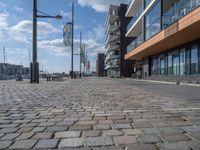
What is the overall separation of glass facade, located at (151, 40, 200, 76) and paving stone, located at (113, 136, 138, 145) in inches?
776

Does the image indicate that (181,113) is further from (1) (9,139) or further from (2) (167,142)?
(1) (9,139)

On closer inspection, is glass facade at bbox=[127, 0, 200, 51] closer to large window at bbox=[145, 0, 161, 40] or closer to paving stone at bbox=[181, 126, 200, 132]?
large window at bbox=[145, 0, 161, 40]

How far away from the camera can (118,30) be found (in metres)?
79.2

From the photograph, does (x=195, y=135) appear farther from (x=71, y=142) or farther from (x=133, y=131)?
(x=71, y=142)

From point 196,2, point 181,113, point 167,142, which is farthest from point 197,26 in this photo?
point 167,142

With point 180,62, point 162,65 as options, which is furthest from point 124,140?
point 162,65

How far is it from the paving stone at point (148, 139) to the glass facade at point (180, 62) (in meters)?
19.5

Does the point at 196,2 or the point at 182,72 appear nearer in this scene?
the point at 196,2

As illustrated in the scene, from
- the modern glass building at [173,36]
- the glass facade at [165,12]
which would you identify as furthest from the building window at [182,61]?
the glass facade at [165,12]

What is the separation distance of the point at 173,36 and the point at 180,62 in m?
5.92

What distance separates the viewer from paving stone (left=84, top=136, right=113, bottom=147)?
4289 mm

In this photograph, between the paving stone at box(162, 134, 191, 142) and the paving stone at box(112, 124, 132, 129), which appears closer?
the paving stone at box(162, 134, 191, 142)

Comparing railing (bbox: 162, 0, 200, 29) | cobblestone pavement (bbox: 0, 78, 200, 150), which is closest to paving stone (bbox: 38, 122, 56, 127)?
cobblestone pavement (bbox: 0, 78, 200, 150)

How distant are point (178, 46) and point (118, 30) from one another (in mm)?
52271
